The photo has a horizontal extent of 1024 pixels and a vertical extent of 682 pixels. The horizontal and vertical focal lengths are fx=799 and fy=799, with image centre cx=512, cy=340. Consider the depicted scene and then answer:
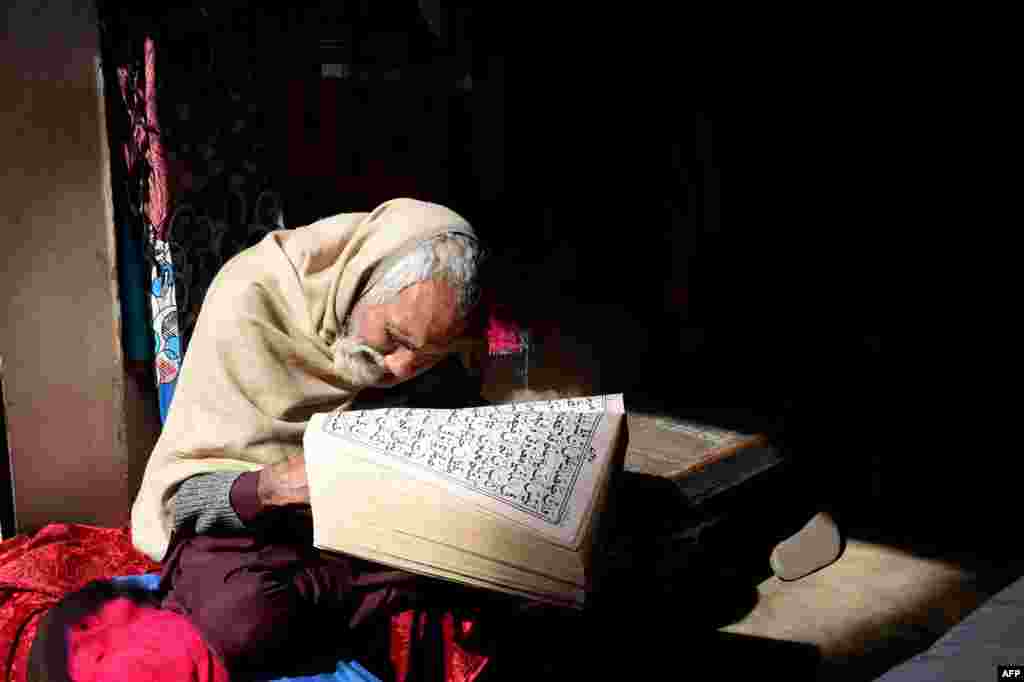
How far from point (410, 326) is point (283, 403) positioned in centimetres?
24

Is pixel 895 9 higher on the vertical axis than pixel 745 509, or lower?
higher

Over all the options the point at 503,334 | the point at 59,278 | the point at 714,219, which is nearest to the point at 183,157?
the point at 59,278

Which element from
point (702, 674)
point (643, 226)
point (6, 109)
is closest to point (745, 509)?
point (702, 674)

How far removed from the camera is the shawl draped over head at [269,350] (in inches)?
47.3

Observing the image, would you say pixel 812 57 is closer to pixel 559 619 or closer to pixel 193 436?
pixel 559 619

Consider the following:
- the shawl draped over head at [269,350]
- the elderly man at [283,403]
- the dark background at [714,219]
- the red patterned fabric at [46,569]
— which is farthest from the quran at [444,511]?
the dark background at [714,219]

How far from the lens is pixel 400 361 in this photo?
1198mm

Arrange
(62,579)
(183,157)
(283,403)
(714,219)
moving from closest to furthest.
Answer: (283,403) → (62,579) → (183,157) → (714,219)

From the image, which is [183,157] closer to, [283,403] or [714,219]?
[283,403]

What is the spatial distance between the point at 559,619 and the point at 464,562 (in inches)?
18.5

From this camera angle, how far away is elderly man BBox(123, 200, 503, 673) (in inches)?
44.7

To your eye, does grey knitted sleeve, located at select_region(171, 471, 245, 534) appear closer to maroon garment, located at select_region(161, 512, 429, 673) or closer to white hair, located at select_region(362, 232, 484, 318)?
maroon garment, located at select_region(161, 512, 429, 673)

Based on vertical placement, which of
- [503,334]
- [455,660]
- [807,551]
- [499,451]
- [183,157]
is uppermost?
[183,157]

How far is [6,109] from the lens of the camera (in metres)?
1.50
